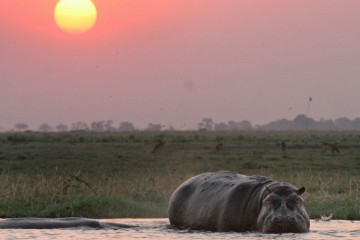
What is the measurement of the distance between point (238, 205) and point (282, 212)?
961 millimetres

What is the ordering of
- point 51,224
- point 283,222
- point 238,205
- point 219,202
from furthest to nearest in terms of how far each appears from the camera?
point 51,224, point 219,202, point 238,205, point 283,222

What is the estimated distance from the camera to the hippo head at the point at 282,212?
33.3ft

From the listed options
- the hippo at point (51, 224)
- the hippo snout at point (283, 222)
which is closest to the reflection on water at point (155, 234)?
the hippo snout at point (283, 222)

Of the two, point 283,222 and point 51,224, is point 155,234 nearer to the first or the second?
point 51,224

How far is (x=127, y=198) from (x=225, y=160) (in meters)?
21.3

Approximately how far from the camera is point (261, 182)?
37.1 ft

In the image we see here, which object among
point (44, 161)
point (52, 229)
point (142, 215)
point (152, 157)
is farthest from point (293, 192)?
point (152, 157)

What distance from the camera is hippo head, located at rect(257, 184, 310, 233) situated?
10.2 m

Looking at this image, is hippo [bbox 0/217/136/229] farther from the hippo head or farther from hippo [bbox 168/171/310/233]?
the hippo head

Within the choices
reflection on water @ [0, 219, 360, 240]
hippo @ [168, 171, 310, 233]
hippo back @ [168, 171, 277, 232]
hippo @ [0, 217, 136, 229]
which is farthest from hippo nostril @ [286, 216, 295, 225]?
hippo @ [0, 217, 136, 229]

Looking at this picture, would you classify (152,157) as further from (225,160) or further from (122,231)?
(122,231)

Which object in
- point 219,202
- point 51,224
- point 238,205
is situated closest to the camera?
point 238,205

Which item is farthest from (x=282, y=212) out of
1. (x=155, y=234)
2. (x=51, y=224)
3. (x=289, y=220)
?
(x=51, y=224)

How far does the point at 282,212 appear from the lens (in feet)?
33.6
